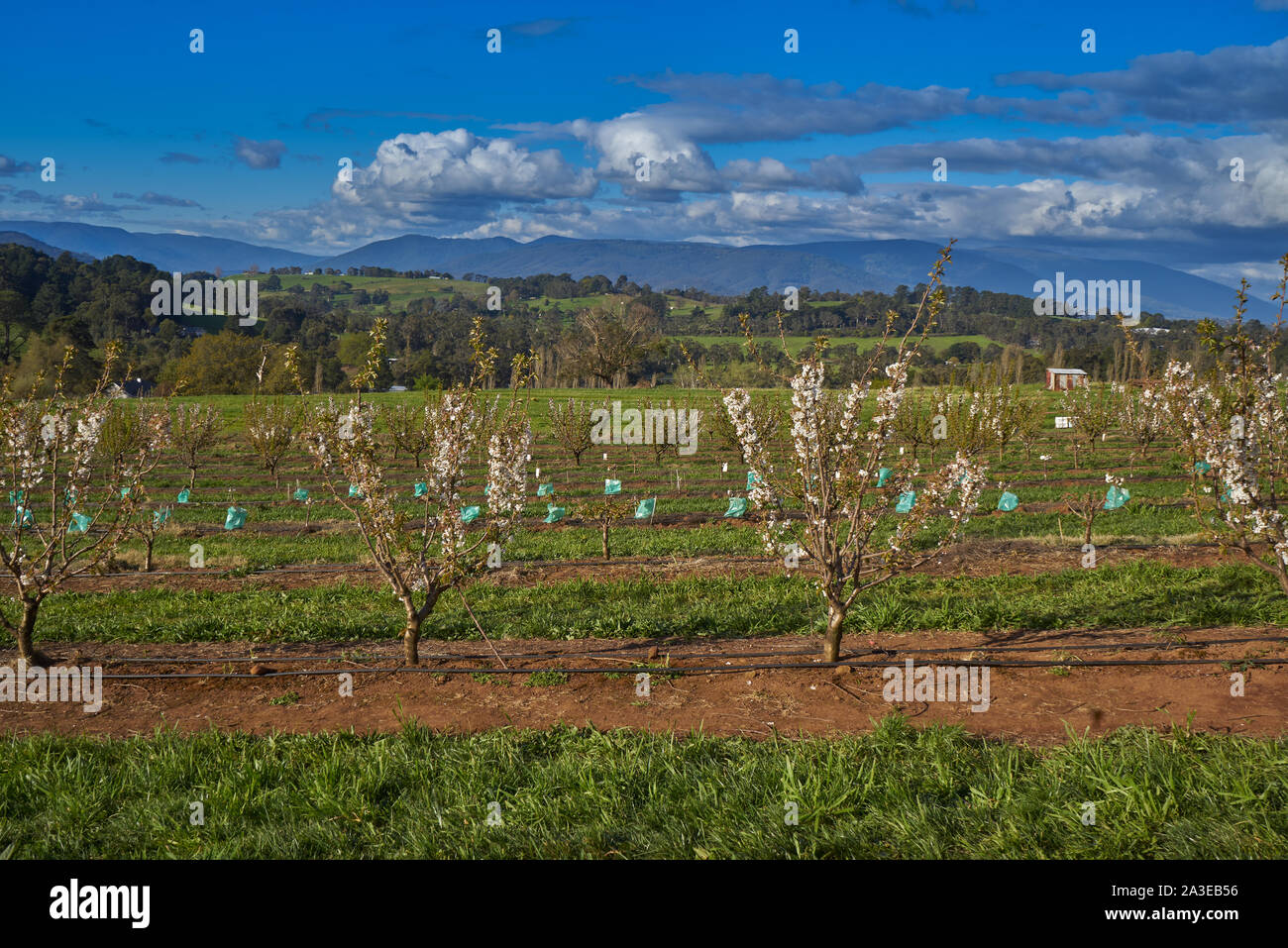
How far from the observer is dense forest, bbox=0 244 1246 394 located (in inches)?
2424

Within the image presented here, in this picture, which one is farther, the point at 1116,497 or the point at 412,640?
the point at 1116,497

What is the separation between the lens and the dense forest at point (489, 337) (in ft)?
202

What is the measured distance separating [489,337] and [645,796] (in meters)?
86.6

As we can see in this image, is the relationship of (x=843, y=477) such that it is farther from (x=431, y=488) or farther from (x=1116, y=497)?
(x=1116, y=497)

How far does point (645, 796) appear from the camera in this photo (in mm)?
5180

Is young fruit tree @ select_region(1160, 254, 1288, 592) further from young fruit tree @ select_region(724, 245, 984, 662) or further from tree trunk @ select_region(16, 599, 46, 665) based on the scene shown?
tree trunk @ select_region(16, 599, 46, 665)

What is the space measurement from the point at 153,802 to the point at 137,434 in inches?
713

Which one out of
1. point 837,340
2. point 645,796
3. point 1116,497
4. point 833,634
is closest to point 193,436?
point 833,634

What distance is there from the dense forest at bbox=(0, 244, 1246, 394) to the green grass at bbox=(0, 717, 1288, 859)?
33.2 meters

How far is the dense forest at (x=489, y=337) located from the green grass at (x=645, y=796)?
33195 millimetres

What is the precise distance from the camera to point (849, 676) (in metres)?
7.47

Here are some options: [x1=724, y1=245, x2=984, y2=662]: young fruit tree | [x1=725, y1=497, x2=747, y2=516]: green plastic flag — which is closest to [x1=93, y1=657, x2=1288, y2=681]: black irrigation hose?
[x1=724, y1=245, x2=984, y2=662]: young fruit tree
